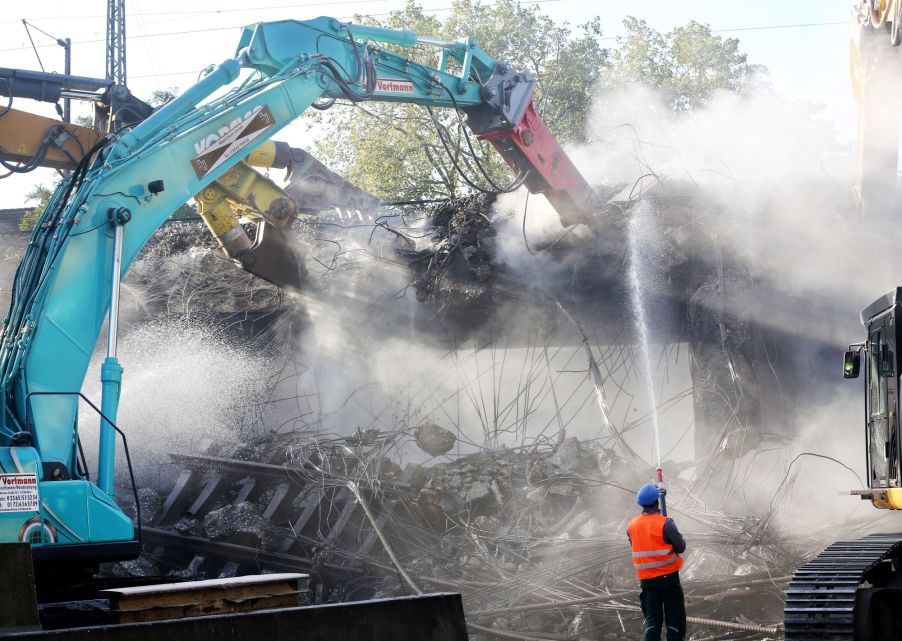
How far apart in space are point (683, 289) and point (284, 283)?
17.3 feet

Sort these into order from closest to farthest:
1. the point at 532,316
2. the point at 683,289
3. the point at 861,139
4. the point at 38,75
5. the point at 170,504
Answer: the point at 38,75, the point at 861,139, the point at 170,504, the point at 683,289, the point at 532,316

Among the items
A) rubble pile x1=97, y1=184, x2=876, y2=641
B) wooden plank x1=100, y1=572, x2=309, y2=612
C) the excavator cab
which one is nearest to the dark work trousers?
rubble pile x1=97, y1=184, x2=876, y2=641

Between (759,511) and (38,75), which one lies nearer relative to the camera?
(38,75)

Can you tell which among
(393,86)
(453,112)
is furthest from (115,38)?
(393,86)

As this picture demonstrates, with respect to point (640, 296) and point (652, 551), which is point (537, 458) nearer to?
point (640, 296)

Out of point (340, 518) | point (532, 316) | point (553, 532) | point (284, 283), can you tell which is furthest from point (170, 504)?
point (532, 316)

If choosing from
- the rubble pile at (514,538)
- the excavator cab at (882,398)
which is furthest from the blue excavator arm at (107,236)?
the excavator cab at (882,398)

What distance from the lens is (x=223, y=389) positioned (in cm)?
1469

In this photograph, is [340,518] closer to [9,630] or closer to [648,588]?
[648,588]

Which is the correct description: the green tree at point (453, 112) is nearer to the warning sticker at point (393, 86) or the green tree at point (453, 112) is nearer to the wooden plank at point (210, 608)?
the warning sticker at point (393, 86)

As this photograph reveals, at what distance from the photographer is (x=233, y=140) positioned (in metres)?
9.92

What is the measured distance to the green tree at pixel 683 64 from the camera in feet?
134

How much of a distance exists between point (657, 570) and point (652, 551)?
151 millimetres

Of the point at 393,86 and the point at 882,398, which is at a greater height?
the point at 393,86
